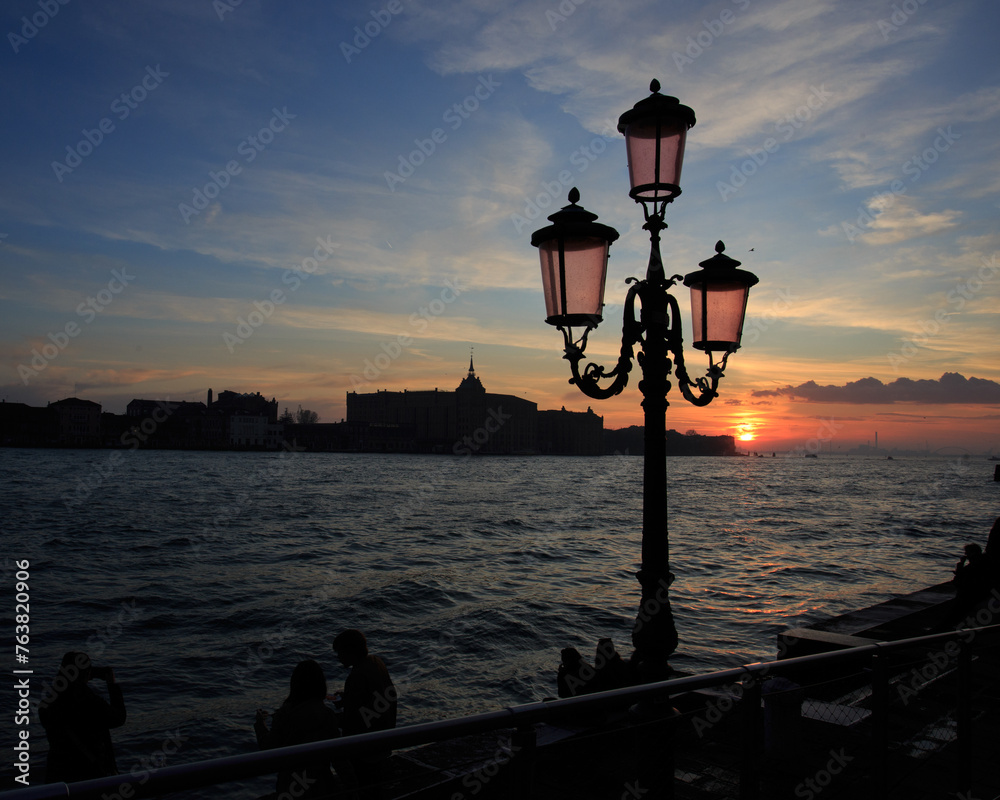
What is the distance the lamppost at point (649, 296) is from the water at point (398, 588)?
720 centimetres

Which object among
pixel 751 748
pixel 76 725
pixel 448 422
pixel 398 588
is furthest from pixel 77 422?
pixel 751 748

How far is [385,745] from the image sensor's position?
213 centimetres

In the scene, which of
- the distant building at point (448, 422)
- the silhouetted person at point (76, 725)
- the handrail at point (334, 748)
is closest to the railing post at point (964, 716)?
the handrail at point (334, 748)

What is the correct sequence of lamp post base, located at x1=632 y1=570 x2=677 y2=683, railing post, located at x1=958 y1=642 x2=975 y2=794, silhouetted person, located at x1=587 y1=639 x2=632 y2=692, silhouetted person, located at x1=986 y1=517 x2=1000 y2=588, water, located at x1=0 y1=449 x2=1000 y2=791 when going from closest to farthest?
lamp post base, located at x1=632 y1=570 x2=677 y2=683
railing post, located at x1=958 y1=642 x2=975 y2=794
silhouetted person, located at x1=587 y1=639 x2=632 y2=692
silhouetted person, located at x1=986 y1=517 x2=1000 y2=588
water, located at x1=0 y1=449 x2=1000 y2=791

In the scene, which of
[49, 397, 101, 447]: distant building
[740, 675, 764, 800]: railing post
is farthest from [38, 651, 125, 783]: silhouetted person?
[49, 397, 101, 447]: distant building

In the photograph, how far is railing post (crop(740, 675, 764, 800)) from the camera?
342 cm

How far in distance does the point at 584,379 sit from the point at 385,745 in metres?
2.99

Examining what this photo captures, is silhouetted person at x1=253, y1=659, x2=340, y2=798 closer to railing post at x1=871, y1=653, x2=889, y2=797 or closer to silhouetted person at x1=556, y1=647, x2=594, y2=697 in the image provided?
railing post at x1=871, y1=653, x2=889, y2=797

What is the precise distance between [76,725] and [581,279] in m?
5.01

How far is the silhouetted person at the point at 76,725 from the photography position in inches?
215

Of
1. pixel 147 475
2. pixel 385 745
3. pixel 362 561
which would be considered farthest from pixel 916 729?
pixel 147 475

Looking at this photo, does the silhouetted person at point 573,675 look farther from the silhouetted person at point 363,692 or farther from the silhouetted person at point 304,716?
the silhouetted person at point 304,716

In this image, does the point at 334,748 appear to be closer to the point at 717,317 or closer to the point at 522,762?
the point at 522,762

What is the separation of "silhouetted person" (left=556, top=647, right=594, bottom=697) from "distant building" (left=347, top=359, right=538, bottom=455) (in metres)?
165
